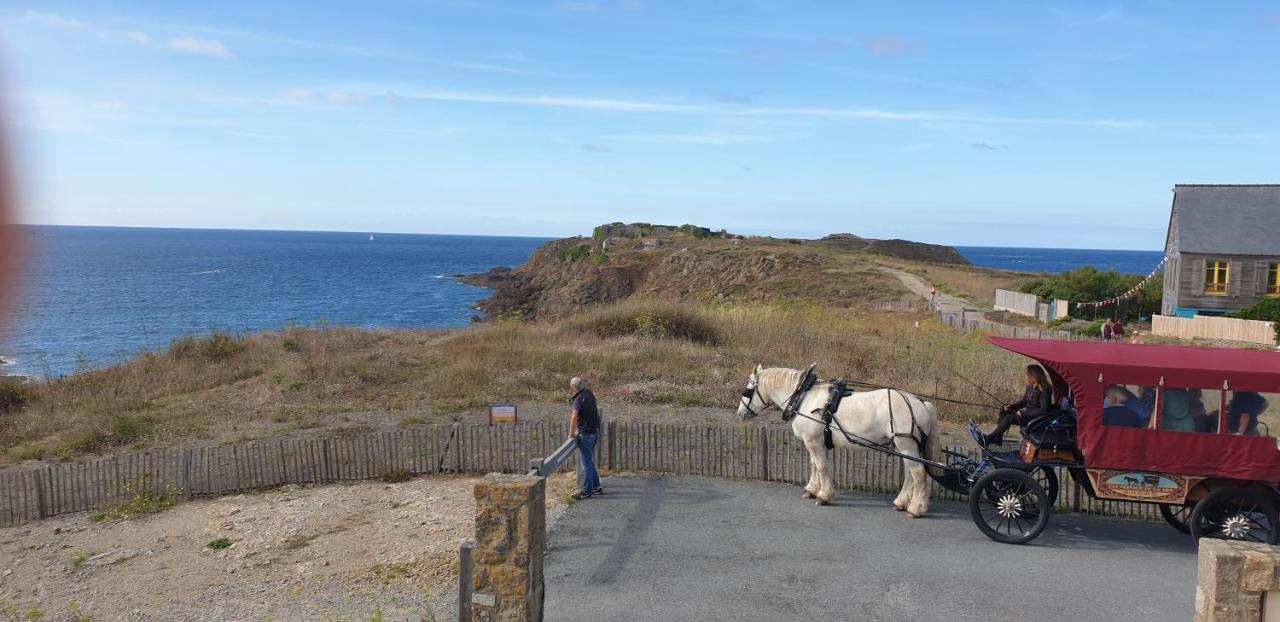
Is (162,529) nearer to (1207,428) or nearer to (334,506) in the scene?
(334,506)

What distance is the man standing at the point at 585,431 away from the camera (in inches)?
540

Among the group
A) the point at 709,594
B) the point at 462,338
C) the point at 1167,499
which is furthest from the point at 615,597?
the point at 462,338

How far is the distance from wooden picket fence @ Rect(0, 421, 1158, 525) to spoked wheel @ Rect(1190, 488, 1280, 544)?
221 centimetres

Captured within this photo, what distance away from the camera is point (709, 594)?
33.3 ft

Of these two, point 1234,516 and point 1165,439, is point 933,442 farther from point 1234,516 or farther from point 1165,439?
point 1234,516

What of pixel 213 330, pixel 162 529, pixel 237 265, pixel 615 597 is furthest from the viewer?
pixel 237 265

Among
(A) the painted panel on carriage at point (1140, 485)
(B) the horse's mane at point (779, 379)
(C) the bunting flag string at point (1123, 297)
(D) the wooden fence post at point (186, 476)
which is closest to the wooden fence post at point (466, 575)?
(B) the horse's mane at point (779, 379)

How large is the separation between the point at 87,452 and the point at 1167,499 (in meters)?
18.6

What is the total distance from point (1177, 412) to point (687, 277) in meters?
55.0

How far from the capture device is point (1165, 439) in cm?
1084

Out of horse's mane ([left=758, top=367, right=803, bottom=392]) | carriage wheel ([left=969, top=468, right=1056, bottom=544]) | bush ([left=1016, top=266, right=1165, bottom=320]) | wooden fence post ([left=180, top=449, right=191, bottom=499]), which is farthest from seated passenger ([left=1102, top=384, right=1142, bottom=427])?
bush ([left=1016, top=266, right=1165, bottom=320])

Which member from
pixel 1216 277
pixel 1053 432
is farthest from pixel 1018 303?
pixel 1053 432

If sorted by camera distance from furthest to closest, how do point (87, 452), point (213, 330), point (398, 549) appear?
point (213, 330), point (87, 452), point (398, 549)

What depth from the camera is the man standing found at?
13711 millimetres
